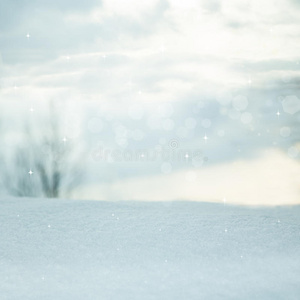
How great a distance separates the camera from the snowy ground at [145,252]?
2865 millimetres

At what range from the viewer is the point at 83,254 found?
3.45 meters

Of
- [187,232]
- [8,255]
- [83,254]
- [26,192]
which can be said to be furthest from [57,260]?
[26,192]

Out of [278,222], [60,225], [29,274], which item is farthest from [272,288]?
[60,225]

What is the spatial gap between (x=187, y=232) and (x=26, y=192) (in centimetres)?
439

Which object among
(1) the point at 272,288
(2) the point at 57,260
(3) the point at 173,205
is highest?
(3) the point at 173,205

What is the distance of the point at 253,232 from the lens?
3.94 m

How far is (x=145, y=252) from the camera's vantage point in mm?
3453

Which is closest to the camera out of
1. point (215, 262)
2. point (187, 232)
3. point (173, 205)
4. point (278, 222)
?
point (215, 262)

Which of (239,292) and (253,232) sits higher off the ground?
(253,232)

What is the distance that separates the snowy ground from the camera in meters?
2.87

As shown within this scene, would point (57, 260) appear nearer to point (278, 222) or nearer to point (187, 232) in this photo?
point (187, 232)

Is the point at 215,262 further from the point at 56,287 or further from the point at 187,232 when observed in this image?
the point at 56,287

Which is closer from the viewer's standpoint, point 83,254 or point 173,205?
point 83,254

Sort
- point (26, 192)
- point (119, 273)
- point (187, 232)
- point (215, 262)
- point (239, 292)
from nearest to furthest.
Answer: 1. point (239, 292)
2. point (119, 273)
3. point (215, 262)
4. point (187, 232)
5. point (26, 192)
